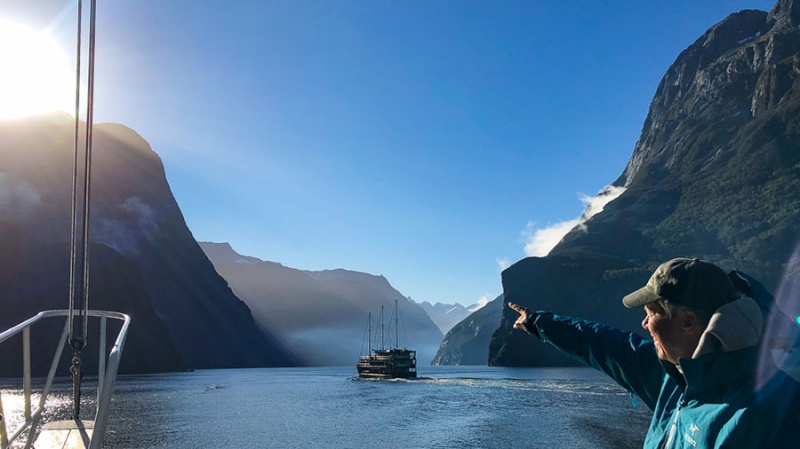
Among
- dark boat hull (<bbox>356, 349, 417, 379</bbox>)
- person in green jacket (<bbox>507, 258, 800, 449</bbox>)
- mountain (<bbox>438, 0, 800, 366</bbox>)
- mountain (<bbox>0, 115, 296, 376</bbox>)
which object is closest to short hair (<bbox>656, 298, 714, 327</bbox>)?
person in green jacket (<bbox>507, 258, 800, 449</bbox>)

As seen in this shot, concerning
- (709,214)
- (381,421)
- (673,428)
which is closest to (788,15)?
(709,214)

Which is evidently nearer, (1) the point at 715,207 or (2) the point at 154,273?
(2) the point at 154,273

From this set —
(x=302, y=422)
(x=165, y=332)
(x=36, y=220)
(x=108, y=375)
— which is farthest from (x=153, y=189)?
(x=108, y=375)

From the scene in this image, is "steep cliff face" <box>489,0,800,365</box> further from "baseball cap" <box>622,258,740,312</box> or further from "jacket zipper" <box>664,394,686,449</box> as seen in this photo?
"baseball cap" <box>622,258,740,312</box>

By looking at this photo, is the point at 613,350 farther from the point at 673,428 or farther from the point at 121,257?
the point at 121,257

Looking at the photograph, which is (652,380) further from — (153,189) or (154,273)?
(153,189)

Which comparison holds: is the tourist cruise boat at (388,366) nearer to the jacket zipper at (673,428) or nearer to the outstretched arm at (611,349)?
the outstretched arm at (611,349)
